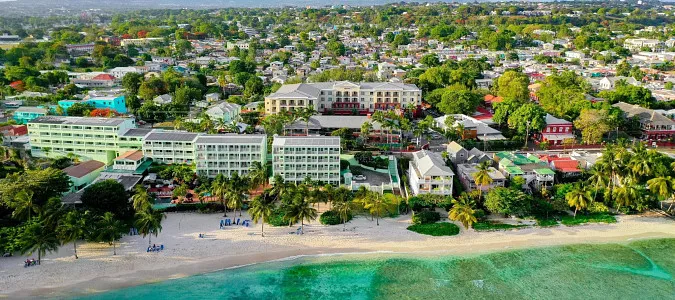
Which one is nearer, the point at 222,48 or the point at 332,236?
the point at 332,236

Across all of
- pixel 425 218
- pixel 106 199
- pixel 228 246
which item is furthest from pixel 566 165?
pixel 106 199

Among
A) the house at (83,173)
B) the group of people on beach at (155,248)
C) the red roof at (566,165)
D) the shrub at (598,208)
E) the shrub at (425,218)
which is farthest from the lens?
the red roof at (566,165)

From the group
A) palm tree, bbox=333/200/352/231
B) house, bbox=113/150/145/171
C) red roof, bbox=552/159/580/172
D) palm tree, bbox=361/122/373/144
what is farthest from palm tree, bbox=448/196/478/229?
house, bbox=113/150/145/171

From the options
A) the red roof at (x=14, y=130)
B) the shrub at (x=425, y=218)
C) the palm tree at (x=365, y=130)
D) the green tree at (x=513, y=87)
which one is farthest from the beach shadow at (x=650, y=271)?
the red roof at (x=14, y=130)

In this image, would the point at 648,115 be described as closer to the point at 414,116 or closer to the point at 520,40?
the point at 414,116

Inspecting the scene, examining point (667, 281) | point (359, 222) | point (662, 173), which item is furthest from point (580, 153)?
point (359, 222)

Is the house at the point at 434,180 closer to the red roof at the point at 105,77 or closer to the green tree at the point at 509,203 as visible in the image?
the green tree at the point at 509,203
